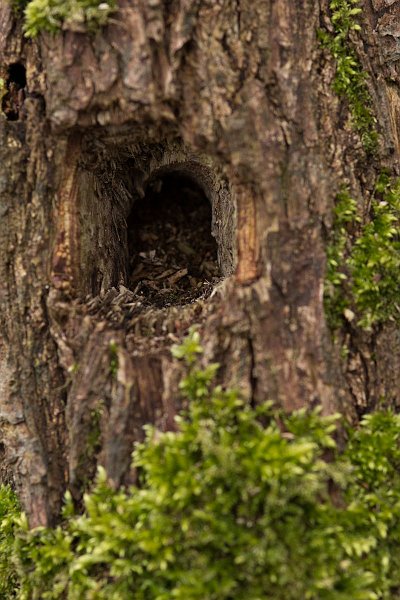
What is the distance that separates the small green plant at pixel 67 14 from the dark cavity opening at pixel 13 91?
0.38 m

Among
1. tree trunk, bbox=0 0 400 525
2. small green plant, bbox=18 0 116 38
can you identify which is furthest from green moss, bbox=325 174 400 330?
small green plant, bbox=18 0 116 38

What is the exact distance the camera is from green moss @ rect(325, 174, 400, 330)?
120 inches

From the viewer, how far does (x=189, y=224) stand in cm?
500

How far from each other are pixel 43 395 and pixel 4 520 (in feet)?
3.00

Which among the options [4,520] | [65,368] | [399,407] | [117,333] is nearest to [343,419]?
[399,407]

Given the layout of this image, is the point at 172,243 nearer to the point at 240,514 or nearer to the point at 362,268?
the point at 362,268

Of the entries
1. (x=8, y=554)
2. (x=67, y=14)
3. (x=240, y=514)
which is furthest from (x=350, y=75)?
(x=8, y=554)

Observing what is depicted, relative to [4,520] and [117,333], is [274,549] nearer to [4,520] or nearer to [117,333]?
[117,333]

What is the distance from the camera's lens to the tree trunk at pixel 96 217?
2.81 meters

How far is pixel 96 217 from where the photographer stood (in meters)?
3.65

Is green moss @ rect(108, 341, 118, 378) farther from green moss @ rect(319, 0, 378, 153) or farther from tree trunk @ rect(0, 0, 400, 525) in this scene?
green moss @ rect(319, 0, 378, 153)

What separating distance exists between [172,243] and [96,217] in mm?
1251

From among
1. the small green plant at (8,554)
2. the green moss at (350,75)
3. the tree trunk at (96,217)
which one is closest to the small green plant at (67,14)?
the tree trunk at (96,217)

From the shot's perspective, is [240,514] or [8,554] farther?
[8,554]
